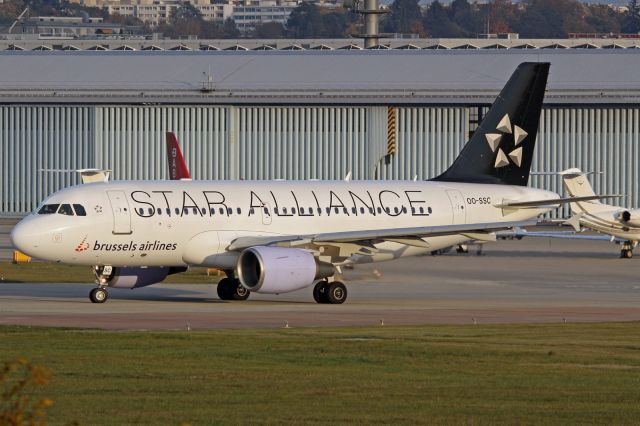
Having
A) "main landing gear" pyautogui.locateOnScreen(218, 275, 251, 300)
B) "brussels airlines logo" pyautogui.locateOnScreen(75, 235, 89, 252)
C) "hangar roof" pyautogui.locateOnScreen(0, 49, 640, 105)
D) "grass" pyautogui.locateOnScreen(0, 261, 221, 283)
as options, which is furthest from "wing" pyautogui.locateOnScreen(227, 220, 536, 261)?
"hangar roof" pyautogui.locateOnScreen(0, 49, 640, 105)

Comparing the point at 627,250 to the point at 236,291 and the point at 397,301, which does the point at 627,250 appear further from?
the point at 236,291

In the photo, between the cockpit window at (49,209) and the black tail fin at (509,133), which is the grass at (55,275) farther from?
the black tail fin at (509,133)

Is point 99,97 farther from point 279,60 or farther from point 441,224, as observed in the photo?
point 441,224

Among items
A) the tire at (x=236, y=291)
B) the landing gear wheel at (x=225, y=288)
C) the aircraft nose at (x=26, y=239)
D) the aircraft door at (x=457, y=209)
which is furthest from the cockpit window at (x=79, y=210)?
the aircraft door at (x=457, y=209)

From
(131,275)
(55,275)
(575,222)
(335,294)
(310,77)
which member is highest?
(310,77)

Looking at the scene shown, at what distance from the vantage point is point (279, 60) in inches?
3684

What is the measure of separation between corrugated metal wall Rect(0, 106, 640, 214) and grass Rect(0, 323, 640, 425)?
55.2m

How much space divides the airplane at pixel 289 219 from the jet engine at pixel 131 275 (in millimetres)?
37

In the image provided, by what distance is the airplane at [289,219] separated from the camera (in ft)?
129

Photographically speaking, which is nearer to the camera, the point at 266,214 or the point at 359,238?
the point at 359,238

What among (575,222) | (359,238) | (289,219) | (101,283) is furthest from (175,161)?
(359,238)

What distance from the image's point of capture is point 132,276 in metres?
41.7

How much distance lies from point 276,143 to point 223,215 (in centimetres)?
4830

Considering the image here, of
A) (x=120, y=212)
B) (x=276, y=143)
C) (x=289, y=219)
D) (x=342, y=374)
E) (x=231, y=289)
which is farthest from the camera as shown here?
(x=276, y=143)
